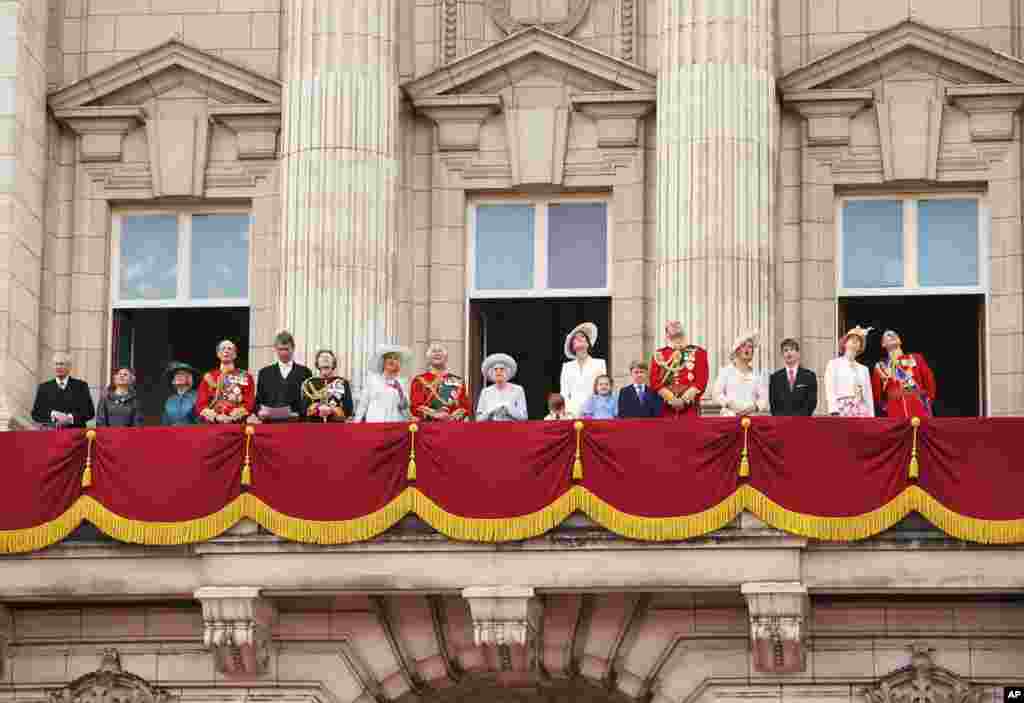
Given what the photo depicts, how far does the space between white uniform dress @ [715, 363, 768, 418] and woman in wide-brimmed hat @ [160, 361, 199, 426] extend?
23.6ft

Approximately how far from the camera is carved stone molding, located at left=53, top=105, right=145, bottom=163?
49000mm

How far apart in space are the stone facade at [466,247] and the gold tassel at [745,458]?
81 cm

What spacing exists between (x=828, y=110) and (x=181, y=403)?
10.7 m

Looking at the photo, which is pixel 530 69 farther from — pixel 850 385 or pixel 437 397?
pixel 850 385

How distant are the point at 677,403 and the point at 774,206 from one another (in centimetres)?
512

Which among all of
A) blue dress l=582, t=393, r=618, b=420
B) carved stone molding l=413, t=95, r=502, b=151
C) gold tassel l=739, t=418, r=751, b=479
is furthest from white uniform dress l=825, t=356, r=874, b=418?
carved stone molding l=413, t=95, r=502, b=151

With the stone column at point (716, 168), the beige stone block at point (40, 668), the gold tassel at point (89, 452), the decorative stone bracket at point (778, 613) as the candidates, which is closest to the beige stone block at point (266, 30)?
the stone column at point (716, 168)

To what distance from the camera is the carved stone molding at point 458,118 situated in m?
48.4

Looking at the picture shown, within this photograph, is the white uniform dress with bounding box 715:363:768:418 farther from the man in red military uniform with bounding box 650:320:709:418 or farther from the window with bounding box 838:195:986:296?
the window with bounding box 838:195:986:296

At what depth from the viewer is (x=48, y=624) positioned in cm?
4388

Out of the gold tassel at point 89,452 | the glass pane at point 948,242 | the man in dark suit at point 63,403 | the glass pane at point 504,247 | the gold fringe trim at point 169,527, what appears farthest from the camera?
the glass pane at point 504,247

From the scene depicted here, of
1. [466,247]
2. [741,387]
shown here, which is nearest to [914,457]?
[741,387]

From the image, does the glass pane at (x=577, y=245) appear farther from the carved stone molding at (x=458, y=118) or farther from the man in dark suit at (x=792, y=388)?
the man in dark suit at (x=792, y=388)

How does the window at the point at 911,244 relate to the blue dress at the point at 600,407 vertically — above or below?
above
